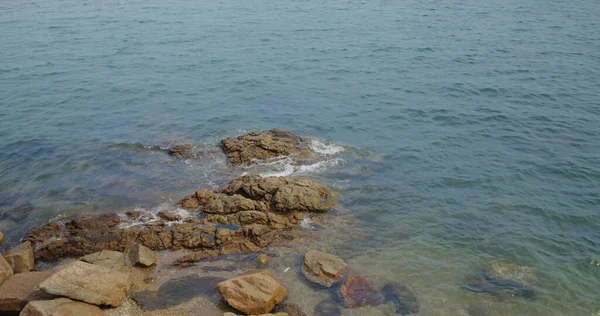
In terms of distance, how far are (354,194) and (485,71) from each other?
19.8m

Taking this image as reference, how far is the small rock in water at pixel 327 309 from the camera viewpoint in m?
14.8

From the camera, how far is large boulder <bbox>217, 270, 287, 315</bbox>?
558 inches

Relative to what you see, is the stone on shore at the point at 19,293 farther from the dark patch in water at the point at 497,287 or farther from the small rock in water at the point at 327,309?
the dark patch in water at the point at 497,287

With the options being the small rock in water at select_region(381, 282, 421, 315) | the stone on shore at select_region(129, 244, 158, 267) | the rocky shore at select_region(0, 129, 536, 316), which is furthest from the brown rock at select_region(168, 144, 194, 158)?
the small rock in water at select_region(381, 282, 421, 315)

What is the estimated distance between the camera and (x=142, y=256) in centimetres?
1634

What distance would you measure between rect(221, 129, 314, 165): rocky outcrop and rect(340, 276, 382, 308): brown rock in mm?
9454

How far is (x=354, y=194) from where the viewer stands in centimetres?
2164

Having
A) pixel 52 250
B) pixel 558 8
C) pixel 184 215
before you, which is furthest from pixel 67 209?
pixel 558 8

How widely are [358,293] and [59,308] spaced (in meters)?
8.65

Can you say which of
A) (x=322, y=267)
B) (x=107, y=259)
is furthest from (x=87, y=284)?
(x=322, y=267)

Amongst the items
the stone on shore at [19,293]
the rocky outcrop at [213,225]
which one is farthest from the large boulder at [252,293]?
the stone on shore at [19,293]

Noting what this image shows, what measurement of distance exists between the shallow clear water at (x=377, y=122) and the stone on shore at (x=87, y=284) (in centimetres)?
651

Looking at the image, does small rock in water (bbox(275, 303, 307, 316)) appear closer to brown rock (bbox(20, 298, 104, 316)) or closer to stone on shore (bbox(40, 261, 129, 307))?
stone on shore (bbox(40, 261, 129, 307))

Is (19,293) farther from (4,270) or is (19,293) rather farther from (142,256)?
(142,256)
